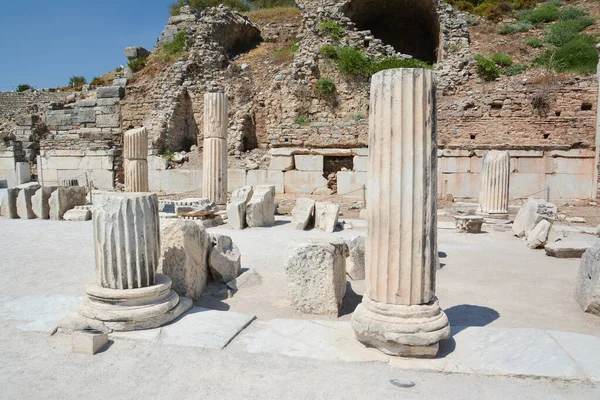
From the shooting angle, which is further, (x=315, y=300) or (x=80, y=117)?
(x=80, y=117)

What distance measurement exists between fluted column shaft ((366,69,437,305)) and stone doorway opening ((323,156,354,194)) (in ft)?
43.1

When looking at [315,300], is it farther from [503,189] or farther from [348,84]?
[348,84]

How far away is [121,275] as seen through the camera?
13.3 ft

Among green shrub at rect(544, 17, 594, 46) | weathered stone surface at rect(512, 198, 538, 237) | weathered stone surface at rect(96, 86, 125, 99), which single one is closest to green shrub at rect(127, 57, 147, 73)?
weathered stone surface at rect(96, 86, 125, 99)

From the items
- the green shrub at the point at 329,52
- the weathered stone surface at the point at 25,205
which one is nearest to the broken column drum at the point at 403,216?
the weathered stone surface at the point at 25,205

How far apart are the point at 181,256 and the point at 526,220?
296 inches

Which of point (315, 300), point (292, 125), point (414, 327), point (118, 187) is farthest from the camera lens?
point (118, 187)

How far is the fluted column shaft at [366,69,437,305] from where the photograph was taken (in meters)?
3.47

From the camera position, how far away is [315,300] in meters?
4.81

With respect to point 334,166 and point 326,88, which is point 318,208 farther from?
point 326,88

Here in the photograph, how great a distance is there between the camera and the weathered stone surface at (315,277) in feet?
15.6

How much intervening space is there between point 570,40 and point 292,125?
14.9m

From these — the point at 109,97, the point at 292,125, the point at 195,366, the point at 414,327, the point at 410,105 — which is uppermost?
the point at 109,97

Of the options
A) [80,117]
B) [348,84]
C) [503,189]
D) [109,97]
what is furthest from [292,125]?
[80,117]
